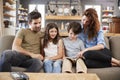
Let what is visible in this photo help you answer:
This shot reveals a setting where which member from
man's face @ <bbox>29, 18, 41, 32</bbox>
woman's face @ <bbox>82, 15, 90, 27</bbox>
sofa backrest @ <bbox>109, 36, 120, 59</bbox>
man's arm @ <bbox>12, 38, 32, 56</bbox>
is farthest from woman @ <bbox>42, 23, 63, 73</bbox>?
sofa backrest @ <bbox>109, 36, 120, 59</bbox>

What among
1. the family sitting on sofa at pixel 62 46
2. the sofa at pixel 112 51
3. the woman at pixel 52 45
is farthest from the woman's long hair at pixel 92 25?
the woman at pixel 52 45

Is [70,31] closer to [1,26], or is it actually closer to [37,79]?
[37,79]

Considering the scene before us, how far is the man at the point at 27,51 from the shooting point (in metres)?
2.41

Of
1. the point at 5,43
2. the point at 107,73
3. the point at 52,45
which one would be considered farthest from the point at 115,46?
the point at 5,43

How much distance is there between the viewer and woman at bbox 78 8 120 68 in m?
2.63

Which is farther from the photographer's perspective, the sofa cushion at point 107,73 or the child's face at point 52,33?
the child's face at point 52,33

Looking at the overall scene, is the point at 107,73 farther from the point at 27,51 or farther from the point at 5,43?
the point at 5,43

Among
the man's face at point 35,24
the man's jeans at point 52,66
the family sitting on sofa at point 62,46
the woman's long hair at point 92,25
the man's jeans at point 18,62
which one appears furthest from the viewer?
the woman's long hair at point 92,25

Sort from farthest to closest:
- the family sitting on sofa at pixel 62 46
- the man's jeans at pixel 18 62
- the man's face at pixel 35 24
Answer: the man's face at pixel 35 24 → the family sitting on sofa at pixel 62 46 → the man's jeans at pixel 18 62

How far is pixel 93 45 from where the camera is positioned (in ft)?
9.58

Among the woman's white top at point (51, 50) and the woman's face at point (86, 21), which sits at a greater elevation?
the woman's face at point (86, 21)

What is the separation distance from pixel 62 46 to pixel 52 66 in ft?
1.23

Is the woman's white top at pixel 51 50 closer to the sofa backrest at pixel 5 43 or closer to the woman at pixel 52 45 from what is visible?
the woman at pixel 52 45

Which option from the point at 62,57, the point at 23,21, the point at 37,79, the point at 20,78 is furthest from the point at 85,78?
the point at 23,21
